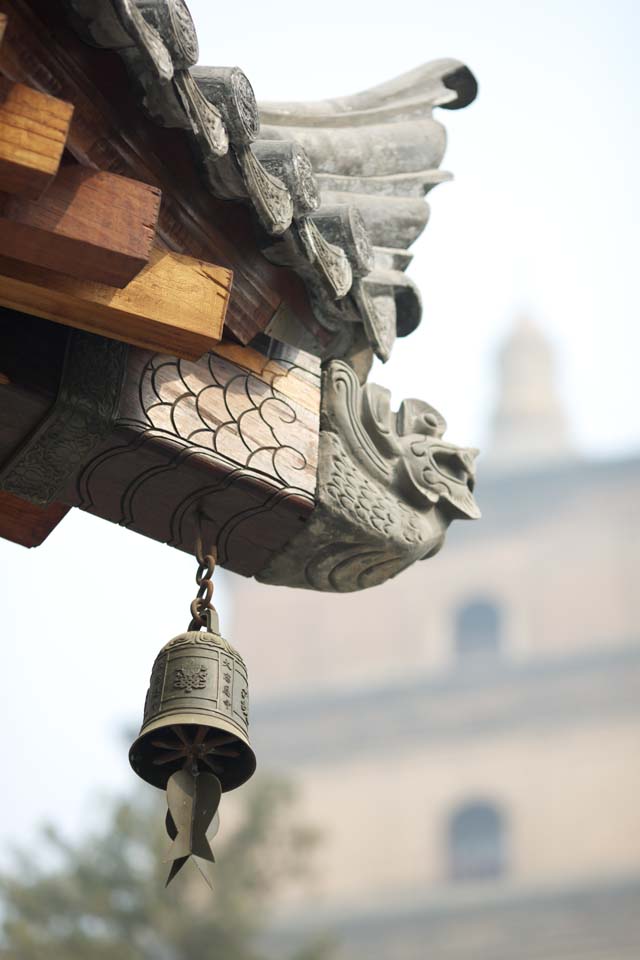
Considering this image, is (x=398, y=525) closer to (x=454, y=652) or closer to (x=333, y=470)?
(x=333, y=470)

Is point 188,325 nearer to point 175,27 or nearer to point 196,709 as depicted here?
point 175,27

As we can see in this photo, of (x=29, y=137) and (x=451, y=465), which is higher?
(x=451, y=465)

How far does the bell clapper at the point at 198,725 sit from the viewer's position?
307 cm

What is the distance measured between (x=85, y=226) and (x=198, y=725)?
2.84ft

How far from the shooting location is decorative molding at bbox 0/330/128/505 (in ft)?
9.71

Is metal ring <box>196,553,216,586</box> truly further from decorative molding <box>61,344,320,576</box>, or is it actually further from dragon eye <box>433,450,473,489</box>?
dragon eye <box>433,450,473,489</box>

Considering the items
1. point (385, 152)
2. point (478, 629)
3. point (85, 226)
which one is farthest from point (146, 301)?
point (478, 629)

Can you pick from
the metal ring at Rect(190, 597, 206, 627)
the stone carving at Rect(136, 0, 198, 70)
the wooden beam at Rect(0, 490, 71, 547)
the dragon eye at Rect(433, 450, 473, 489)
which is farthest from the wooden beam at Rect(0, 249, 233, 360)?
the dragon eye at Rect(433, 450, 473, 489)

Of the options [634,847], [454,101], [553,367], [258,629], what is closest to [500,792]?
[634,847]

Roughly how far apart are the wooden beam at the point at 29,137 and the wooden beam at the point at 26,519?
0.99m

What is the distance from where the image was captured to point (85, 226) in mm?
2678

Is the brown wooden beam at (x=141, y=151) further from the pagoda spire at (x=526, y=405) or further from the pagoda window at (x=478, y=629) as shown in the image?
the pagoda spire at (x=526, y=405)

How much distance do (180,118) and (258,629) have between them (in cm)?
2867

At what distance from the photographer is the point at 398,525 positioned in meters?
3.41
